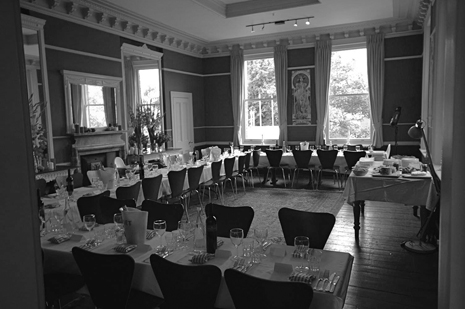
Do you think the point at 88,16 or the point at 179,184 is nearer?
the point at 179,184

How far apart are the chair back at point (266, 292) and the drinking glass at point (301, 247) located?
45 centimetres

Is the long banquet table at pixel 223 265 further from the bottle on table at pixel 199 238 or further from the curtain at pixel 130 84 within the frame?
the curtain at pixel 130 84

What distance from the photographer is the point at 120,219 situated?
289 cm

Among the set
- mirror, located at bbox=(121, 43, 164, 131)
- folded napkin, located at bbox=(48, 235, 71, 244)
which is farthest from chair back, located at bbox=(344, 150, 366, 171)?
folded napkin, located at bbox=(48, 235, 71, 244)

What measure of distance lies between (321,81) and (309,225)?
8.01 m

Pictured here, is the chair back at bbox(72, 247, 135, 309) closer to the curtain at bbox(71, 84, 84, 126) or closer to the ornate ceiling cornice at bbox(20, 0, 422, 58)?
the curtain at bbox(71, 84, 84, 126)

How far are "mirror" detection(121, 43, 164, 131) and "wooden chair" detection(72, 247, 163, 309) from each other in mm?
6820

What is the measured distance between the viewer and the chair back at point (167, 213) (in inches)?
139

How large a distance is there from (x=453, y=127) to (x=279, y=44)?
1001 centimetres

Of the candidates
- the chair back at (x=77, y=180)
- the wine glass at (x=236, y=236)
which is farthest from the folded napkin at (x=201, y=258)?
the chair back at (x=77, y=180)

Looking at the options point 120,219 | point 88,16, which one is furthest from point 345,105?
point 120,219

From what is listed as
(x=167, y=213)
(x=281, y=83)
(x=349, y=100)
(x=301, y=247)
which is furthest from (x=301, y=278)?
(x=281, y=83)

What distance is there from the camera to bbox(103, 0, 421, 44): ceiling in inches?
307

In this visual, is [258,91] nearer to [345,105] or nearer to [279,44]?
[279,44]
